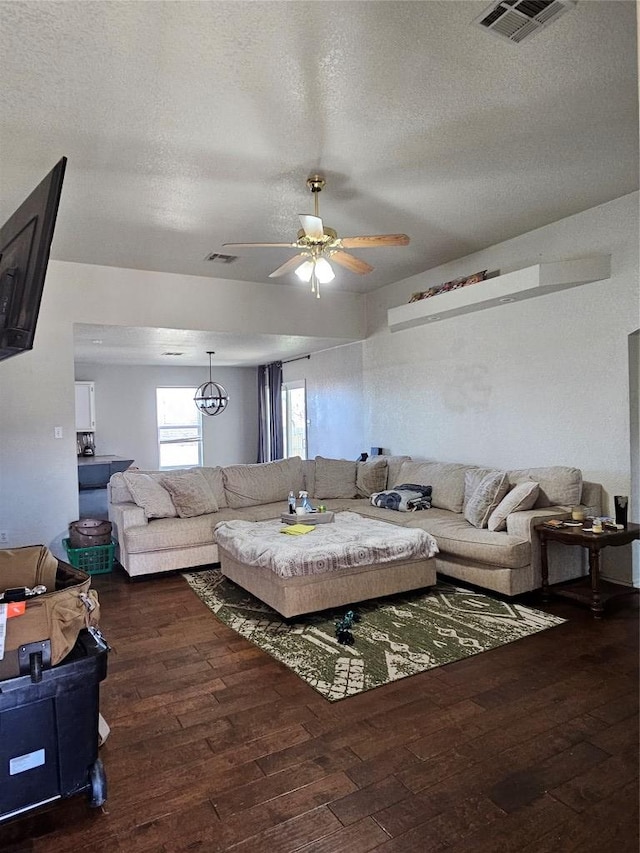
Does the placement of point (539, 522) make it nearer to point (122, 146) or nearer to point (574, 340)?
point (574, 340)

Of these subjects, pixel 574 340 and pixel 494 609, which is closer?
pixel 494 609

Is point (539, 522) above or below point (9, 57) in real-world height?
below

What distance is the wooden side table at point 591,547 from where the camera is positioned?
3.44 meters

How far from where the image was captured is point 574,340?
4297mm

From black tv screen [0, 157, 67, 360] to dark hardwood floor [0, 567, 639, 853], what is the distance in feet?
5.74

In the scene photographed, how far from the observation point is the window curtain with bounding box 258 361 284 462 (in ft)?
30.6

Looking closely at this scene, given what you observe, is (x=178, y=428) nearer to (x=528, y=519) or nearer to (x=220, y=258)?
(x=220, y=258)

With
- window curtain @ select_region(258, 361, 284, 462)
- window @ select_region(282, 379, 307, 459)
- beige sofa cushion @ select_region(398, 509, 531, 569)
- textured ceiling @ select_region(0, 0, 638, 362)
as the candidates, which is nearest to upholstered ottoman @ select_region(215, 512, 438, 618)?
beige sofa cushion @ select_region(398, 509, 531, 569)

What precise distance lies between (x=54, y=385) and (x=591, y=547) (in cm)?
471

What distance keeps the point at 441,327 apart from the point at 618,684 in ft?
12.6

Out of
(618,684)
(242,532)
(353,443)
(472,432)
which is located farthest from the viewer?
(353,443)

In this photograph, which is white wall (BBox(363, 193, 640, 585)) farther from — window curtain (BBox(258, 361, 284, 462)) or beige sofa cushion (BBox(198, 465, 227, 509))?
window curtain (BBox(258, 361, 284, 462))

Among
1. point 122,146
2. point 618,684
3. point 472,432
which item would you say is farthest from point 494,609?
point 122,146

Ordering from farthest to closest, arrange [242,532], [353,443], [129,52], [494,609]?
1. [353,443]
2. [242,532]
3. [494,609]
4. [129,52]
